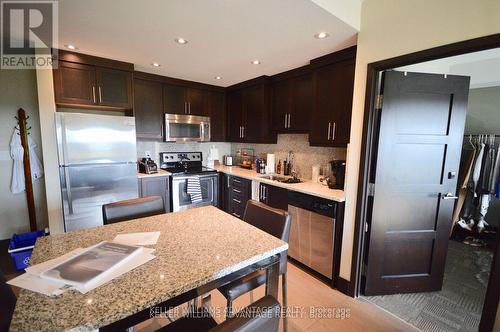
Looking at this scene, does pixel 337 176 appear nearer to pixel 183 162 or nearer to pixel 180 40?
pixel 180 40

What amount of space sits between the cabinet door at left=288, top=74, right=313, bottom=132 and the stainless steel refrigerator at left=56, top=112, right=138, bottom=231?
2.07 metres

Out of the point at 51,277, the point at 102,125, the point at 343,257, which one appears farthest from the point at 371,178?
the point at 102,125

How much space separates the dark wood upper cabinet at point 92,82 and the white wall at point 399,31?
8.87 ft

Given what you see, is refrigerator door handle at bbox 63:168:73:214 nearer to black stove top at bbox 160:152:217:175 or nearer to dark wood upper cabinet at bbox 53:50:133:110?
dark wood upper cabinet at bbox 53:50:133:110

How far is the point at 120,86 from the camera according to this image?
110 inches

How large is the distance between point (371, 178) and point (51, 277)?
2.16 metres

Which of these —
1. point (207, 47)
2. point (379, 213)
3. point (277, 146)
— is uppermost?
point (207, 47)

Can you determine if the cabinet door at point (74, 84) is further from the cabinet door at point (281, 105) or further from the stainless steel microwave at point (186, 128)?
the cabinet door at point (281, 105)

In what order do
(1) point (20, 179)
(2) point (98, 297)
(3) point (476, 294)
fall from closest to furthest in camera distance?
1. (2) point (98, 297)
2. (3) point (476, 294)
3. (1) point (20, 179)

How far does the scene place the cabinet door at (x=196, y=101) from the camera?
3576 mm

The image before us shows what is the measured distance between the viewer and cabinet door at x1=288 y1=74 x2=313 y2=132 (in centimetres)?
266

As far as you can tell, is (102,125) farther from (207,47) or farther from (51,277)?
(51,277)

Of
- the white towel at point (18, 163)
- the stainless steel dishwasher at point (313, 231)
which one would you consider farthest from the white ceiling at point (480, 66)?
the white towel at point (18, 163)

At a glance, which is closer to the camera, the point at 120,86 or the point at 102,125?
the point at 102,125
